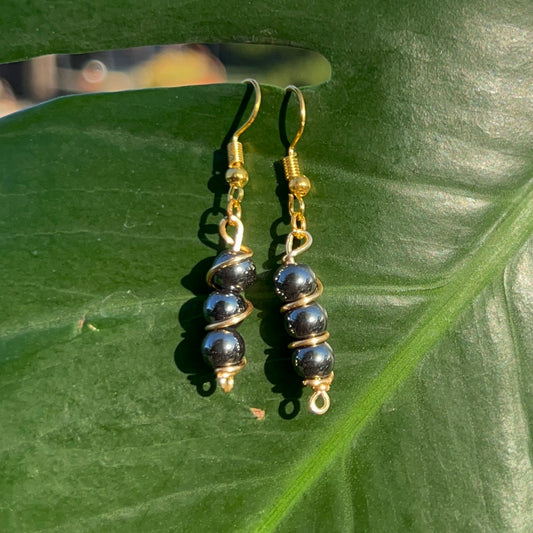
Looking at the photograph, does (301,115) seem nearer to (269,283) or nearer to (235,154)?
(235,154)

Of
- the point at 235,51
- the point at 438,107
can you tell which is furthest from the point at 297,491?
the point at 235,51

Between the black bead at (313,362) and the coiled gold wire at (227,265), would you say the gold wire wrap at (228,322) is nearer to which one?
the coiled gold wire at (227,265)

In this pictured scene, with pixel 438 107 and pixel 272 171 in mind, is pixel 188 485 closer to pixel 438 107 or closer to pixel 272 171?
pixel 272 171

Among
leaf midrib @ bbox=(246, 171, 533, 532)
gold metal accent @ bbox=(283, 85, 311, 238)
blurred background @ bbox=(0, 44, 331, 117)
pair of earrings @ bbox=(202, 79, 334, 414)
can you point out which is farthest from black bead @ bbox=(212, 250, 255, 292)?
blurred background @ bbox=(0, 44, 331, 117)

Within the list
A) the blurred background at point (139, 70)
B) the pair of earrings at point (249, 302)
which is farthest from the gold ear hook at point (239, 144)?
the blurred background at point (139, 70)

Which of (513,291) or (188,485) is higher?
(513,291)

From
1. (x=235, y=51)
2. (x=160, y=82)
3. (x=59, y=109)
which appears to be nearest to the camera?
(x=59, y=109)

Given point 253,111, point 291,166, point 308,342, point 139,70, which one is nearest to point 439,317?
point 308,342
